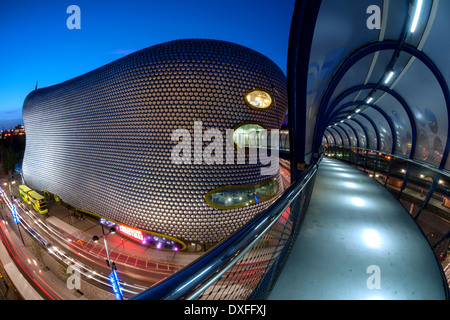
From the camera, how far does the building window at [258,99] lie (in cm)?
1109

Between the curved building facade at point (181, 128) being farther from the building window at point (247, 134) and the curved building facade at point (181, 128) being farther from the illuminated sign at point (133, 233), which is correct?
the illuminated sign at point (133, 233)

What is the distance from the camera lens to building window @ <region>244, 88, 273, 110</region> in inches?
436

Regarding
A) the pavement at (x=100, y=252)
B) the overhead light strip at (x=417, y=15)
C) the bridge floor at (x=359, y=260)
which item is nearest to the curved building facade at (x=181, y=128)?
the pavement at (x=100, y=252)

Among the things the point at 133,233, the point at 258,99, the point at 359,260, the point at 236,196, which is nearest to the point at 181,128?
the point at 258,99

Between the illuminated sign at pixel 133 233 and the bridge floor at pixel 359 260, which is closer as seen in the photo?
the bridge floor at pixel 359 260

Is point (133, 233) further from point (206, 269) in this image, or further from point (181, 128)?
point (206, 269)

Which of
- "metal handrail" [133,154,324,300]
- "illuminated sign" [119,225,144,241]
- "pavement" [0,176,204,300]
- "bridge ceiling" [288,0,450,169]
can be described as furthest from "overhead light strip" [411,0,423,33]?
"illuminated sign" [119,225,144,241]

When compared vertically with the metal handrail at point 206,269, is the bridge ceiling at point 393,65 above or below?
above

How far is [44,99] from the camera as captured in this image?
18547 mm

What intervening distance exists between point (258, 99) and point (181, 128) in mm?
5250

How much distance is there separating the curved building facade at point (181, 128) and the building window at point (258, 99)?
0.06 metres

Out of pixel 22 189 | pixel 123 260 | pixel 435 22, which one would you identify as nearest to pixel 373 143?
pixel 435 22

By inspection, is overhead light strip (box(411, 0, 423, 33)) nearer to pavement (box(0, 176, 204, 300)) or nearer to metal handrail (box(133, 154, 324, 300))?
metal handrail (box(133, 154, 324, 300))

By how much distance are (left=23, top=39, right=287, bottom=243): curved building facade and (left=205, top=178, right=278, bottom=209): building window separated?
6cm
